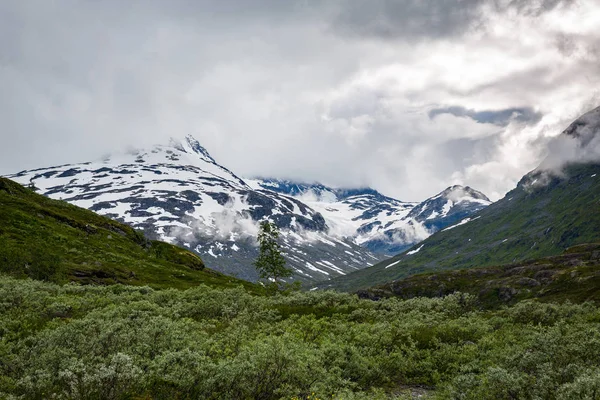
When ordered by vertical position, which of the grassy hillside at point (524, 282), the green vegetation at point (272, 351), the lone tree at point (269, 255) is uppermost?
the lone tree at point (269, 255)

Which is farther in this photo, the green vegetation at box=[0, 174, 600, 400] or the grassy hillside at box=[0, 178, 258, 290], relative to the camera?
the grassy hillside at box=[0, 178, 258, 290]

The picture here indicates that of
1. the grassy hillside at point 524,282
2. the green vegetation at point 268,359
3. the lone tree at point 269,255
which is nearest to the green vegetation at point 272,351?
the green vegetation at point 268,359

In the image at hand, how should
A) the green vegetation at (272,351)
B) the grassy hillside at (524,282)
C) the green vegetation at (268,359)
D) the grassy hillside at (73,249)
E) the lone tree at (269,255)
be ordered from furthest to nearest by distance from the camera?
the grassy hillside at (524,282) → the lone tree at (269,255) → the grassy hillside at (73,249) → the green vegetation at (272,351) → the green vegetation at (268,359)

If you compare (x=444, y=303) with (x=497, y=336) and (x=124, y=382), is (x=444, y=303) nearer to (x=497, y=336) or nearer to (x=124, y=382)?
(x=497, y=336)

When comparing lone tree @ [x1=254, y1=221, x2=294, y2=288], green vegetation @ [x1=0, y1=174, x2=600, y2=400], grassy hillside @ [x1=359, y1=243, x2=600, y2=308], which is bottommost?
grassy hillside @ [x1=359, y1=243, x2=600, y2=308]

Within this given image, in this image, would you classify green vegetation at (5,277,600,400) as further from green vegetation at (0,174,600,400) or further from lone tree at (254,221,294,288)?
lone tree at (254,221,294,288)

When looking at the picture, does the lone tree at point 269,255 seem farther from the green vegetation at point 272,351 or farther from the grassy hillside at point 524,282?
the green vegetation at point 272,351

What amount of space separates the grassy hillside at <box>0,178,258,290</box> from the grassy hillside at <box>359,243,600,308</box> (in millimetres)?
86592

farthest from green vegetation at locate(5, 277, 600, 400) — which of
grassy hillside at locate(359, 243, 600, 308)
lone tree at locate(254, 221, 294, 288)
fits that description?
grassy hillside at locate(359, 243, 600, 308)

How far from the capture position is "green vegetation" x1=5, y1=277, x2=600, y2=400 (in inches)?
476

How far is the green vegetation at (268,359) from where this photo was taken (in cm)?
1208

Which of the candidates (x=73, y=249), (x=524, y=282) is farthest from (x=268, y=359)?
(x=524, y=282)

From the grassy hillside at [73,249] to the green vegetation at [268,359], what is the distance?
23.1 meters

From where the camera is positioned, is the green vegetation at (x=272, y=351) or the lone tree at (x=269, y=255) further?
the lone tree at (x=269, y=255)
